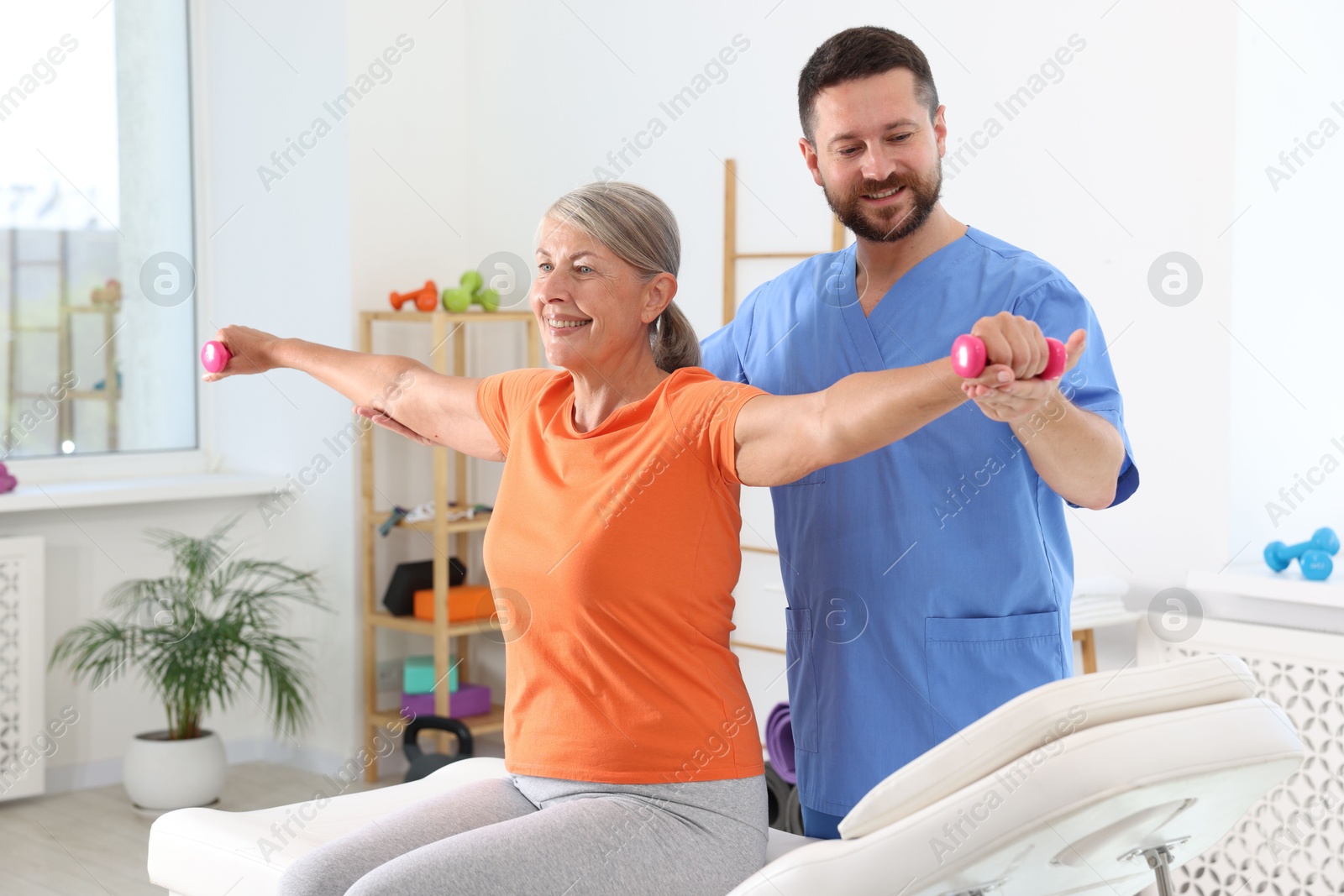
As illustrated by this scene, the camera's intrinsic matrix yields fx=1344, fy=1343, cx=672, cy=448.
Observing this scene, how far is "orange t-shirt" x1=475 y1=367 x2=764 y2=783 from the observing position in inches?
56.0

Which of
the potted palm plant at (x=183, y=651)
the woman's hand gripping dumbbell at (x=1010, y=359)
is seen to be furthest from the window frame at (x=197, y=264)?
the woman's hand gripping dumbbell at (x=1010, y=359)

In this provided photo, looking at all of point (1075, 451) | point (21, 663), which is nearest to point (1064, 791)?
point (1075, 451)

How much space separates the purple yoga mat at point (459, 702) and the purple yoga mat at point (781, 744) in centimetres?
157

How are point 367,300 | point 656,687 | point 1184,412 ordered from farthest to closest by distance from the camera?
point 367,300 → point 1184,412 → point 656,687

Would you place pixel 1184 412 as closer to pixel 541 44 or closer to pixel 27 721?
pixel 541 44

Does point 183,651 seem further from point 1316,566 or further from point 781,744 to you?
point 1316,566

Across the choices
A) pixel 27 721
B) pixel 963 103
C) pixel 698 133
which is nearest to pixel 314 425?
pixel 27 721

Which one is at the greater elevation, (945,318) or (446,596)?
(945,318)

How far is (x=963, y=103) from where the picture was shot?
303 centimetres

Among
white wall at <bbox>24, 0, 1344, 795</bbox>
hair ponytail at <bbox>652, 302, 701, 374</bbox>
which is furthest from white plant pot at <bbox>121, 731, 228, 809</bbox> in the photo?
hair ponytail at <bbox>652, 302, 701, 374</bbox>

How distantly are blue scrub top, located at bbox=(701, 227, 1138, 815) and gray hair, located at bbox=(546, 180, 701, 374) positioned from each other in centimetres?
21

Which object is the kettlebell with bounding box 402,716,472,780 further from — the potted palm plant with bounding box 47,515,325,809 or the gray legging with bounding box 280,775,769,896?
the gray legging with bounding box 280,775,769,896

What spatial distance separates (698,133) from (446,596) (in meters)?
1.47

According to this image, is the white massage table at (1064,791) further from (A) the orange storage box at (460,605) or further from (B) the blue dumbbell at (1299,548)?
(A) the orange storage box at (460,605)
